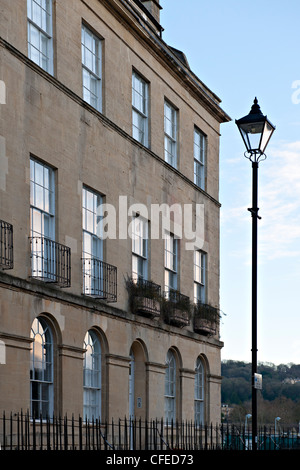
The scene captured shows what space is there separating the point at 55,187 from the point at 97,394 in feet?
18.9

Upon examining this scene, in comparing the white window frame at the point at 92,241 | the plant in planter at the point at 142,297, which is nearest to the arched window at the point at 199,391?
the plant in planter at the point at 142,297

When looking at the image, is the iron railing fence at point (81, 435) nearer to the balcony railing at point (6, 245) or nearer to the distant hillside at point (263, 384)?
the balcony railing at point (6, 245)

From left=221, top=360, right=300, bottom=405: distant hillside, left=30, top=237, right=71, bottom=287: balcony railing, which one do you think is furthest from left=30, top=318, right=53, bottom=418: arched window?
left=221, top=360, right=300, bottom=405: distant hillside

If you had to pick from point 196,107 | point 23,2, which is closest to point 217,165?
point 196,107

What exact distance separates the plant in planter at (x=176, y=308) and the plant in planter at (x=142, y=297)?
145 cm

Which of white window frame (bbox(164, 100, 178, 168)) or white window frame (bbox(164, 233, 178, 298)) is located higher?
white window frame (bbox(164, 100, 178, 168))

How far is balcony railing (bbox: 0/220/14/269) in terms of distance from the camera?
20281 mm

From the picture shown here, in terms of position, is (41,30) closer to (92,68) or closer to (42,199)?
(92,68)

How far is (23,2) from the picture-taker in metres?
22.1

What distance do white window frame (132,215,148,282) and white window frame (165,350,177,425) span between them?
353 centimetres

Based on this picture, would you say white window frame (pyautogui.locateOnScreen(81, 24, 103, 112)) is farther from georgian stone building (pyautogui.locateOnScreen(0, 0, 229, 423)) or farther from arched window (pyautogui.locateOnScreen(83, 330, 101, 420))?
arched window (pyautogui.locateOnScreen(83, 330, 101, 420))

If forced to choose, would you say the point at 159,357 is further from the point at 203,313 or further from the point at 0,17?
the point at 0,17

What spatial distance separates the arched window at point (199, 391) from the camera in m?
33.4

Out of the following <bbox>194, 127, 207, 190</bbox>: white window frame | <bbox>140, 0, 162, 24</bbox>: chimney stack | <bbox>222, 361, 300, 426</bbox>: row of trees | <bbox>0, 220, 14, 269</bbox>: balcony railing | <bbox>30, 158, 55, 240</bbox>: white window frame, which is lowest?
<bbox>222, 361, 300, 426</bbox>: row of trees
